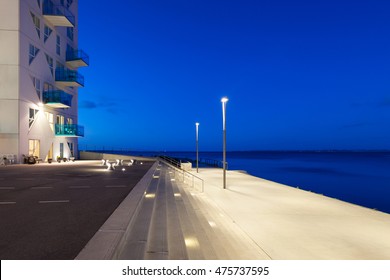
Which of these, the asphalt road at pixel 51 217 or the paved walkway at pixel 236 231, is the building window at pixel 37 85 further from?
the paved walkway at pixel 236 231

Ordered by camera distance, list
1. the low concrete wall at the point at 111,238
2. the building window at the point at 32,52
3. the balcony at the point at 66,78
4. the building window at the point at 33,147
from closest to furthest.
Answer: the low concrete wall at the point at 111,238 < the building window at the point at 32,52 < the building window at the point at 33,147 < the balcony at the point at 66,78

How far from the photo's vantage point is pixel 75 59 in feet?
122

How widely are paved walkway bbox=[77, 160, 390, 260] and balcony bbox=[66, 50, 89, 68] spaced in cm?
3375

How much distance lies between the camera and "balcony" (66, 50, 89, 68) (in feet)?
122

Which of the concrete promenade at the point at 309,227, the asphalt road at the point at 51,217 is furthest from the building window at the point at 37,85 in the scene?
the concrete promenade at the point at 309,227

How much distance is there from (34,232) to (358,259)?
7.54 meters

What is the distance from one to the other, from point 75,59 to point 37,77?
918 cm

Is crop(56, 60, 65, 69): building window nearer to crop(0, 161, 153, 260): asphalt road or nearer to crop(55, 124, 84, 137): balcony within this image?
crop(55, 124, 84, 137): balcony

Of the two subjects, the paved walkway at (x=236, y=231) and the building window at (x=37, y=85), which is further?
the building window at (x=37, y=85)

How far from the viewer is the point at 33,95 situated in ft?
93.4

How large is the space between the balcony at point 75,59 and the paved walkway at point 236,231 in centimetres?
3375

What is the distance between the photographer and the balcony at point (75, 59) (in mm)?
37209
